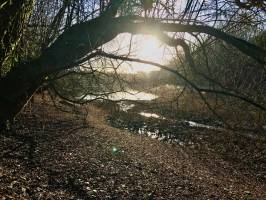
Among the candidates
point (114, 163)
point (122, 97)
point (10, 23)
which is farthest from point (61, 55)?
point (114, 163)

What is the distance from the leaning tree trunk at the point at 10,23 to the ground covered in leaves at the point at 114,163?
4848mm

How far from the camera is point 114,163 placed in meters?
21.4

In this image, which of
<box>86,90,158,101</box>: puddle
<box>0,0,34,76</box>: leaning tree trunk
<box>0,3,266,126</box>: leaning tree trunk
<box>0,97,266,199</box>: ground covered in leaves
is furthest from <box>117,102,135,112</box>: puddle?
<box>0,3,266,126</box>: leaning tree trunk

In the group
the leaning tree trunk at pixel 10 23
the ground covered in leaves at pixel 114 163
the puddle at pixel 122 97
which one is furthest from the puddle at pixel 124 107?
the leaning tree trunk at pixel 10 23

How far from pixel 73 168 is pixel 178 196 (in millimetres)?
4854

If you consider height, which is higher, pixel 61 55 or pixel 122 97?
pixel 61 55

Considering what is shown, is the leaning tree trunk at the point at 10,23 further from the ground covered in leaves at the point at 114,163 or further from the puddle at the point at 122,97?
the ground covered in leaves at the point at 114,163

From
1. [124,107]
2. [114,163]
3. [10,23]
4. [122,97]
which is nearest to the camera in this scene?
[10,23]

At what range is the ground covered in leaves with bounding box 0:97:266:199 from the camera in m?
16.5

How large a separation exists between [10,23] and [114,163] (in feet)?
45.6

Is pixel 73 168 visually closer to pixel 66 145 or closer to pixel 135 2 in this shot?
pixel 66 145

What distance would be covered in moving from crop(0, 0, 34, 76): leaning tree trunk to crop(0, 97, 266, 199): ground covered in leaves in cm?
485

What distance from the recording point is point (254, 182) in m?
23.2

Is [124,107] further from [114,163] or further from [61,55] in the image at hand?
[61,55]
